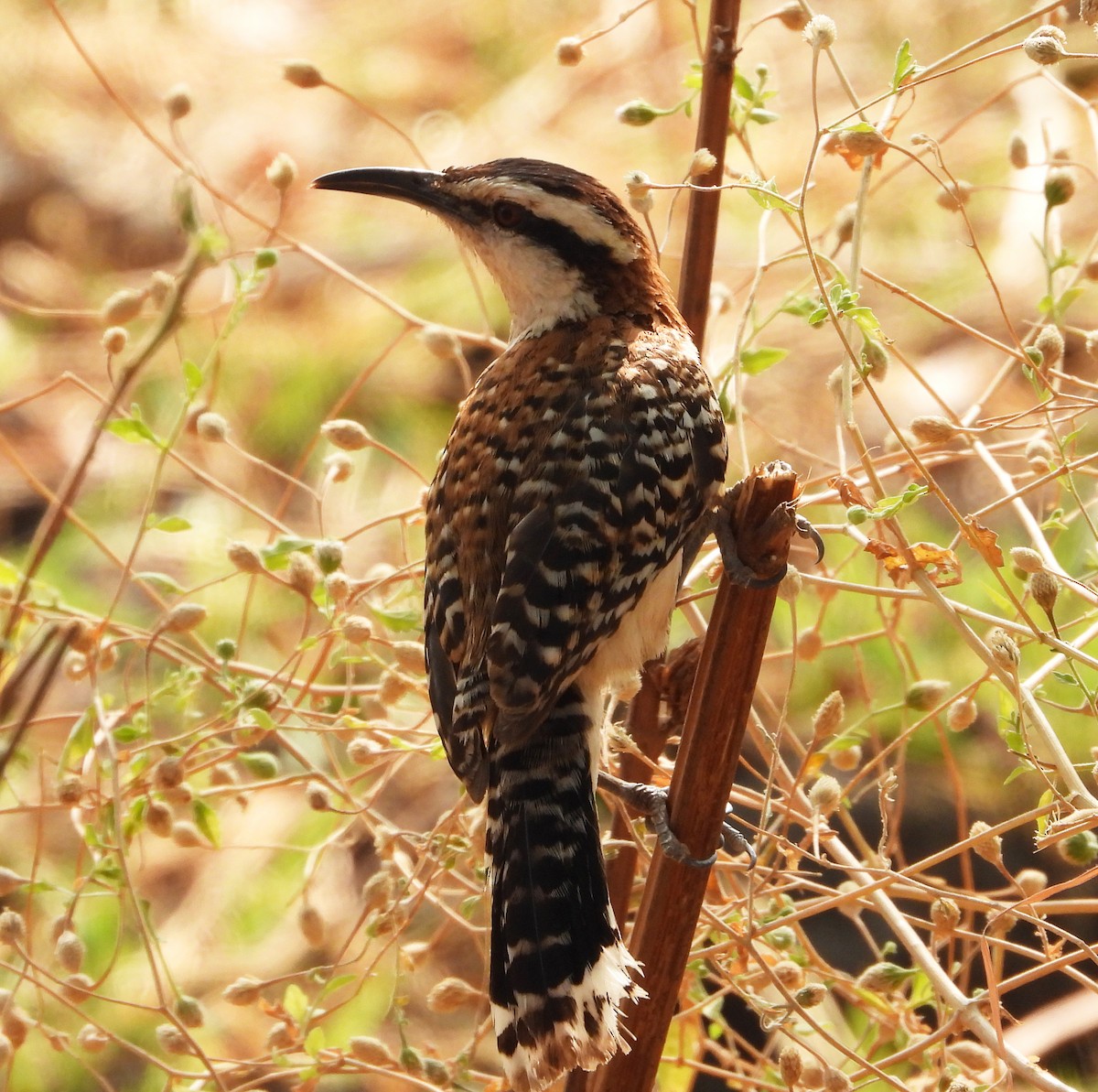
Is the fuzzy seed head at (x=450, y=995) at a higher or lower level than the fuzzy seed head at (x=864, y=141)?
lower

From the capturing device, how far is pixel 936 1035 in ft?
4.08

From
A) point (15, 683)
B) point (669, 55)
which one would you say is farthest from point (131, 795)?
point (669, 55)

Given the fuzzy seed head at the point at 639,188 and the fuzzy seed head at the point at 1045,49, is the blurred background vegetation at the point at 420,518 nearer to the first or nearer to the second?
the fuzzy seed head at the point at 1045,49

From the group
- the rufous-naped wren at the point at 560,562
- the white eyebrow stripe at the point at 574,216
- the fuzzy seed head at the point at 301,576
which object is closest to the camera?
the rufous-naped wren at the point at 560,562

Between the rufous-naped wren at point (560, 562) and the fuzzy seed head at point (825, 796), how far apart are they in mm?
228

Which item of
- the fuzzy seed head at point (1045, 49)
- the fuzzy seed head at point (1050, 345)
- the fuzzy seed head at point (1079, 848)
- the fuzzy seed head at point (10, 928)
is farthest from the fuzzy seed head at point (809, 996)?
the fuzzy seed head at point (1045, 49)

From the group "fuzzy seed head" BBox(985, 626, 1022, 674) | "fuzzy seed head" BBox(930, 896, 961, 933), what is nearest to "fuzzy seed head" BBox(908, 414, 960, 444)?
"fuzzy seed head" BBox(985, 626, 1022, 674)

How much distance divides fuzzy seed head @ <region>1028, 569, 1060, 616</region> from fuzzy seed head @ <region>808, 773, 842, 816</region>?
24 centimetres

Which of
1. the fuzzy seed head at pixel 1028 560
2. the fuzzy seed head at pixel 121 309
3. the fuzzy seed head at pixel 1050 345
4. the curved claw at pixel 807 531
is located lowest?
the fuzzy seed head at pixel 1028 560

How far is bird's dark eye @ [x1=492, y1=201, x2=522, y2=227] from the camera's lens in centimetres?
195

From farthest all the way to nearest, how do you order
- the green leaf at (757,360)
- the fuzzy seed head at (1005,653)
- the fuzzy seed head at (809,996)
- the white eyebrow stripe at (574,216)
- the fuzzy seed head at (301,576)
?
the white eyebrow stripe at (574,216), the green leaf at (757,360), the fuzzy seed head at (301,576), the fuzzy seed head at (809,996), the fuzzy seed head at (1005,653)

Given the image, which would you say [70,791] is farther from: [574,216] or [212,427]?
[574,216]

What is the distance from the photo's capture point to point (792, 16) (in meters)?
1.57

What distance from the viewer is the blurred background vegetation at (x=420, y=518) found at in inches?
53.9
